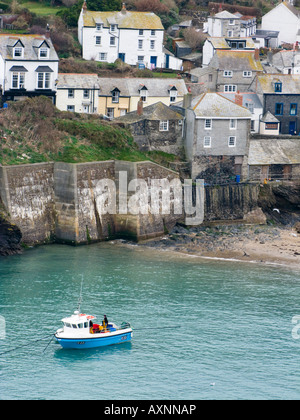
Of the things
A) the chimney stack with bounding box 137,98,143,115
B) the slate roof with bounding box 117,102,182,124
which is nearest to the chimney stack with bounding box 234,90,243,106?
the slate roof with bounding box 117,102,182,124

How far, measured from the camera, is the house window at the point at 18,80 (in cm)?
6769

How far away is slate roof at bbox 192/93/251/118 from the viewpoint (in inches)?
2584

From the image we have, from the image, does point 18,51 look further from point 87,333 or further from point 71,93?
point 87,333

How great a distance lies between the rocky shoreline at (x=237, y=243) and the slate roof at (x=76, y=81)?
47.0 feet

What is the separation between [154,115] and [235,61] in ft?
49.3

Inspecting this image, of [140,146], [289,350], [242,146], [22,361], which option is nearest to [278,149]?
[242,146]

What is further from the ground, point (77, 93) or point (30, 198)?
point (77, 93)

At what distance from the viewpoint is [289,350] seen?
42938 millimetres

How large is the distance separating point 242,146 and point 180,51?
2381cm

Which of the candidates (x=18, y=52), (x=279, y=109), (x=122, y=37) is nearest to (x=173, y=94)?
(x=279, y=109)

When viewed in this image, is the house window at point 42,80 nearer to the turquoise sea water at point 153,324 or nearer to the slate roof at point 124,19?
the slate roof at point 124,19

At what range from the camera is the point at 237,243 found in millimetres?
60000
